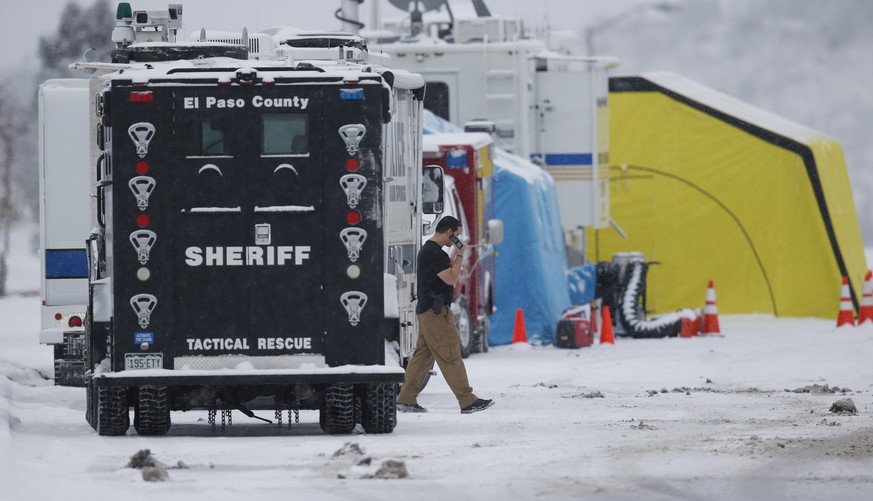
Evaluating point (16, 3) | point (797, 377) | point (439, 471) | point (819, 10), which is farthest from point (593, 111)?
point (819, 10)

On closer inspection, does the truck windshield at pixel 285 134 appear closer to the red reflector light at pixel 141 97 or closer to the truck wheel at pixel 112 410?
the red reflector light at pixel 141 97

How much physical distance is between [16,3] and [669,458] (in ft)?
427

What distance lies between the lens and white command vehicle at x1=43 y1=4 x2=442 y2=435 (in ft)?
44.7

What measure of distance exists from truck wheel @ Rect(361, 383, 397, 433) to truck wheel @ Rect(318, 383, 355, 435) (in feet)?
0.45

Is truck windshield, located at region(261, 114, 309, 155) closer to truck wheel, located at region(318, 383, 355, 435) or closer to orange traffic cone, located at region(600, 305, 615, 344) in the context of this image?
truck wheel, located at region(318, 383, 355, 435)

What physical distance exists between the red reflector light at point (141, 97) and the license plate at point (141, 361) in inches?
68.2

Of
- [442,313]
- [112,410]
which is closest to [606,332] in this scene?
[442,313]

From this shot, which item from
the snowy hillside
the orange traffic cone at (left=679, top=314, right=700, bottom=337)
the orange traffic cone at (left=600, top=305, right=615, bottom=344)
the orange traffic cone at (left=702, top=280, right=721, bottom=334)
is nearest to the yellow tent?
the orange traffic cone at (left=702, top=280, right=721, bottom=334)

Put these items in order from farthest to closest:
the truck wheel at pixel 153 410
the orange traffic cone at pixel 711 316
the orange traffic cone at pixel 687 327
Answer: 1. the orange traffic cone at pixel 711 316
2. the orange traffic cone at pixel 687 327
3. the truck wheel at pixel 153 410

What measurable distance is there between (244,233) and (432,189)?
480 centimetres

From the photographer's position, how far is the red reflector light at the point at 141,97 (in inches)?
536

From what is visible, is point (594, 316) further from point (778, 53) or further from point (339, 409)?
point (778, 53)

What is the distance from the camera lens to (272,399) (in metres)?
14.2

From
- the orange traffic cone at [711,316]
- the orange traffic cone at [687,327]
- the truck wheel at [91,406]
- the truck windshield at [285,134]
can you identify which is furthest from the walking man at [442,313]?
the orange traffic cone at [711,316]
